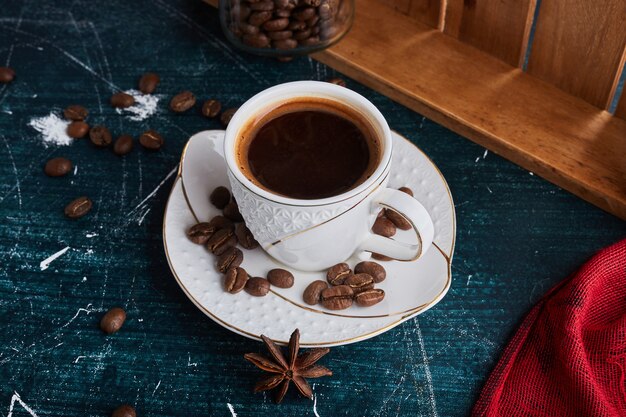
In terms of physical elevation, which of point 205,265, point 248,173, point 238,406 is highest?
point 248,173

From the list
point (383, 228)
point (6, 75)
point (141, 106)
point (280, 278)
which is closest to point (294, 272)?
point (280, 278)

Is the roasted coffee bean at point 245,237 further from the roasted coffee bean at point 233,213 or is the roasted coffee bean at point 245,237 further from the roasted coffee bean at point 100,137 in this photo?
the roasted coffee bean at point 100,137

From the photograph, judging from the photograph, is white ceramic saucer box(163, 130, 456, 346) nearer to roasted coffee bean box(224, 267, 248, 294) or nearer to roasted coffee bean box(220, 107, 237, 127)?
roasted coffee bean box(224, 267, 248, 294)

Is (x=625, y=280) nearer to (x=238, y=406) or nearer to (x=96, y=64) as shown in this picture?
(x=238, y=406)

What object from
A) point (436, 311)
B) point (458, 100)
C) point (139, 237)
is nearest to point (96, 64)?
point (139, 237)

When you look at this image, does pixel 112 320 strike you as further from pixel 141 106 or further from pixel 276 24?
pixel 276 24

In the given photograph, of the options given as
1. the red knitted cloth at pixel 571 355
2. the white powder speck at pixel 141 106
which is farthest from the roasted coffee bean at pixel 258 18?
the red knitted cloth at pixel 571 355
